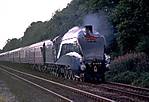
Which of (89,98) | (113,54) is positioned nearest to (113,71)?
(113,54)

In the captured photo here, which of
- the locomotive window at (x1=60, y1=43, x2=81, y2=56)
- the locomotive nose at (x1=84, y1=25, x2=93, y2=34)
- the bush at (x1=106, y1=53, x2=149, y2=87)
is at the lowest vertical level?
the bush at (x1=106, y1=53, x2=149, y2=87)

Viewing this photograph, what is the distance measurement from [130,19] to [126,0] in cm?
170

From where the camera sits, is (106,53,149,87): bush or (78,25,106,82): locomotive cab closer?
(106,53,149,87): bush

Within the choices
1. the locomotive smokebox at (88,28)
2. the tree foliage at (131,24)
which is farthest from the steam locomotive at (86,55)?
the tree foliage at (131,24)

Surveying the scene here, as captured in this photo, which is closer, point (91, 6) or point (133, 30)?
point (133, 30)

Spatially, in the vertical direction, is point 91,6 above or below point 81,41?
above

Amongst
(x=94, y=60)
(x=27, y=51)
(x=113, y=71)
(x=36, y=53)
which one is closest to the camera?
(x=94, y=60)

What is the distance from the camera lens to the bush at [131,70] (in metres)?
24.1

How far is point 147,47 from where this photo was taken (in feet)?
107

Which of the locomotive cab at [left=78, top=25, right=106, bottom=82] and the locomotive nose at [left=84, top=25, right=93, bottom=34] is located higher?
the locomotive nose at [left=84, top=25, right=93, bottom=34]

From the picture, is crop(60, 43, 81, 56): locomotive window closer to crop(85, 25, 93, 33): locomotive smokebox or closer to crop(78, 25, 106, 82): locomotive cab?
crop(78, 25, 106, 82): locomotive cab

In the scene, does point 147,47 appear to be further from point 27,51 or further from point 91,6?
point 27,51

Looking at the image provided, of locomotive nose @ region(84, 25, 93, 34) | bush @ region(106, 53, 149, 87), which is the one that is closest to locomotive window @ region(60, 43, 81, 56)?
locomotive nose @ region(84, 25, 93, 34)

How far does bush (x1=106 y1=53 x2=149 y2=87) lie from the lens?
24.1m
